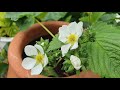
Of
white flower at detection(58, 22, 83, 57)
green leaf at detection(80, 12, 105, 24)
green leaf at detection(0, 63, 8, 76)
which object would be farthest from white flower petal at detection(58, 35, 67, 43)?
green leaf at detection(0, 63, 8, 76)

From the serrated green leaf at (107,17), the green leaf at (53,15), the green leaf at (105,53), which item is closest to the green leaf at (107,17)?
the serrated green leaf at (107,17)

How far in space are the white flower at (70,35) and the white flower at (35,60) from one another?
0.20ft

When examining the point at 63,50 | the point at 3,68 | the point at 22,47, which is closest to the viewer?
the point at 63,50

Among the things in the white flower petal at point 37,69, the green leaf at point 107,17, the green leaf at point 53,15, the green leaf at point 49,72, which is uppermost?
the green leaf at point 53,15

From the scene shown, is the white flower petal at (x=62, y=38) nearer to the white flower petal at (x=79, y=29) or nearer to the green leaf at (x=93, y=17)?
the white flower petal at (x=79, y=29)

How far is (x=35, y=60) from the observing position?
29.9 inches

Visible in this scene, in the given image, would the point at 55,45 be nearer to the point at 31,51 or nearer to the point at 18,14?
the point at 31,51

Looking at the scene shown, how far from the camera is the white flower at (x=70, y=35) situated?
0.69m

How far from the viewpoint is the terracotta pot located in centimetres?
79

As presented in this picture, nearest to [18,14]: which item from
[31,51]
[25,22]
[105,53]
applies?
[25,22]

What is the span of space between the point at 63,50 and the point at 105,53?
0.28 ft
